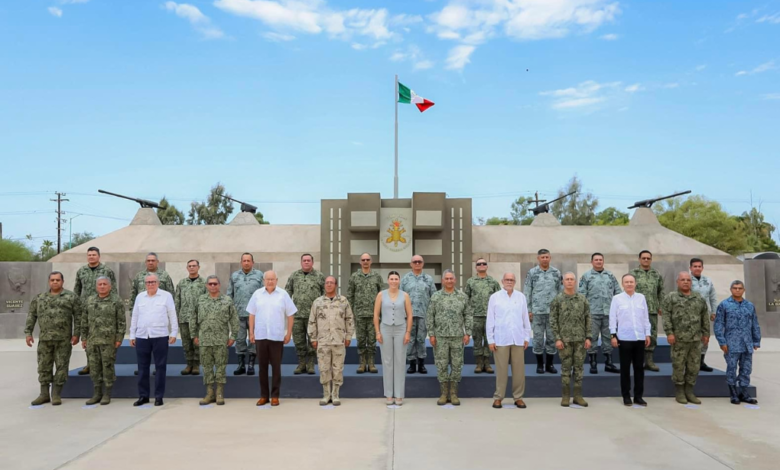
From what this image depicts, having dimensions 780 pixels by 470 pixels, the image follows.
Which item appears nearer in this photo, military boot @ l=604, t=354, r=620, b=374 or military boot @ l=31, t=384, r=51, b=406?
military boot @ l=31, t=384, r=51, b=406

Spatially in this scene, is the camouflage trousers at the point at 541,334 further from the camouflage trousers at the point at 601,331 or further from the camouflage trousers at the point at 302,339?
the camouflage trousers at the point at 302,339

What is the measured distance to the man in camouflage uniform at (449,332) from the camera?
20.6 ft

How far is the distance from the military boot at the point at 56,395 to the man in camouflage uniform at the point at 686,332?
7545 millimetres

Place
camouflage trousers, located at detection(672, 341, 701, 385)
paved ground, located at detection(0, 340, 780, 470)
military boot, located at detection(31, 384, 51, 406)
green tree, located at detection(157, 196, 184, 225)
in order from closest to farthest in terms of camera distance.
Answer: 1. paved ground, located at detection(0, 340, 780, 470)
2. camouflage trousers, located at detection(672, 341, 701, 385)
3. military boot, located at detection(31, 384, 51, 406)
4. green tree, located at detection(157, 196, 184, 225)

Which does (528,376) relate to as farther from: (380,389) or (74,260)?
(74,260)

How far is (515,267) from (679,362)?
44.0 ft

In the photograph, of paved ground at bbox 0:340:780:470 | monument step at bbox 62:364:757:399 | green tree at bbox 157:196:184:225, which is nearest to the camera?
paved ground at bbox 0:340:780:470

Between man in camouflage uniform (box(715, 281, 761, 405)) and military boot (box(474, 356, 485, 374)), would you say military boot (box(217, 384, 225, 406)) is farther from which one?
man in camouflage uniform (box(715, 281, 761, 405))

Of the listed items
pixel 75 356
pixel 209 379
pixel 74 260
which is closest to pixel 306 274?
pixel 209 379

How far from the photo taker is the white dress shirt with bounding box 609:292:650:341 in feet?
20.7

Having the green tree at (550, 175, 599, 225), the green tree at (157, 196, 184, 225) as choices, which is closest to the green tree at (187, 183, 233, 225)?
the green tree at (157, 196, 184, 225)

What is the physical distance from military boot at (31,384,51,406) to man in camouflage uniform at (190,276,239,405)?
2.03m

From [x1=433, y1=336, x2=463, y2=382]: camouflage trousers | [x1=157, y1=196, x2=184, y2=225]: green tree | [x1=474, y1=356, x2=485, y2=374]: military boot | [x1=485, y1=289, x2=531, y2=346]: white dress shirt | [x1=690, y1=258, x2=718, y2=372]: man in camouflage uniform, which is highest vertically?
[x1=157, y1=196, x2=184, y2=225]: green tree

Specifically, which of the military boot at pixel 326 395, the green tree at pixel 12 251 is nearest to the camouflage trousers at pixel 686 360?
the military boot at pixel 326 395
